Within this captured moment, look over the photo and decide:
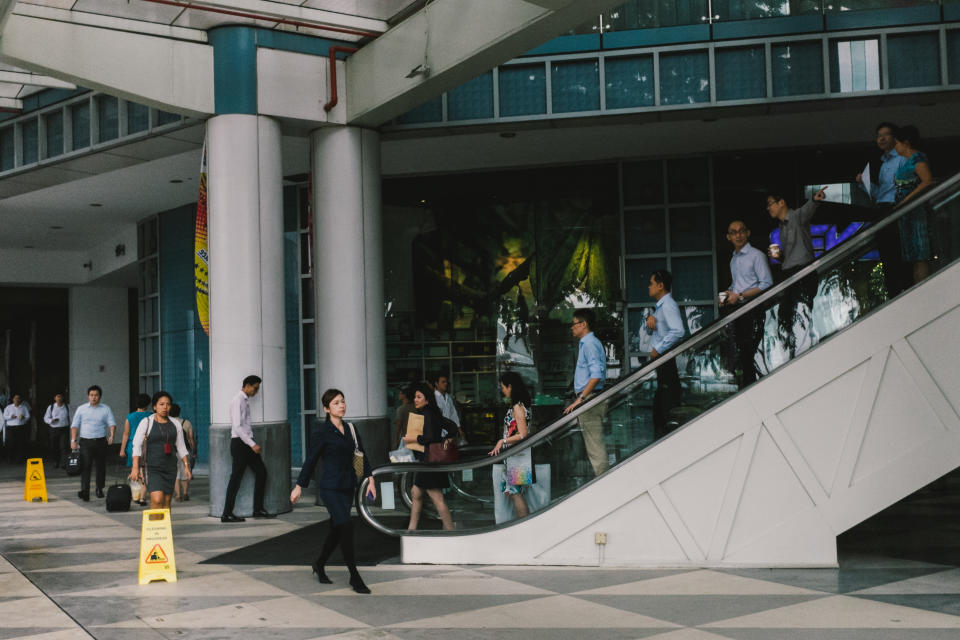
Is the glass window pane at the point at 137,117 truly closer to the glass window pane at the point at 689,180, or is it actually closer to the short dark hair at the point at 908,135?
the glass window pane at the point at 689,180

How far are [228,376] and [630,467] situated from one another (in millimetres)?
6141

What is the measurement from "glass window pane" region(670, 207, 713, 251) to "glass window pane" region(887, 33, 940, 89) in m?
4.01

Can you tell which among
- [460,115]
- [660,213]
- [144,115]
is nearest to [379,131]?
[460,115]

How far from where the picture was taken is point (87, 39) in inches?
482

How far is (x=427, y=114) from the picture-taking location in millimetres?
14812

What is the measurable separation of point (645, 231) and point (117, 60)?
8952 mm

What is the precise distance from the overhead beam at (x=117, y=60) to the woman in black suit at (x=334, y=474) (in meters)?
6.07

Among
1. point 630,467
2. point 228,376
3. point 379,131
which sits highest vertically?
point 379,131

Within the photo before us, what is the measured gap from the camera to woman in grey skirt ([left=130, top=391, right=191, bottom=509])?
12016 mm

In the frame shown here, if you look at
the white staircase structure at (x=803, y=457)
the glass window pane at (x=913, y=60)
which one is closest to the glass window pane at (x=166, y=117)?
the white staircase structure at (x=803, y=457)

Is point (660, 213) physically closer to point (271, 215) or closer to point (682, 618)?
point (271, 215)

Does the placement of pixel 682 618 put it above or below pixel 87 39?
below

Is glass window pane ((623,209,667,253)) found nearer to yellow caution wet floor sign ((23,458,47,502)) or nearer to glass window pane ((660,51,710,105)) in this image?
glass window pane ((660,51,710,105))

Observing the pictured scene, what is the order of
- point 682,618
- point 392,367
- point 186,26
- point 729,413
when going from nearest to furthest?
point 682,618 < point 729,413 < point 186,26 < point 392,367
